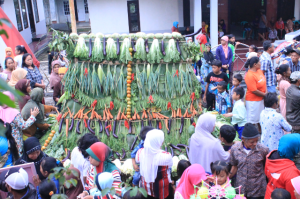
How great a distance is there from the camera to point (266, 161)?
9.92ft

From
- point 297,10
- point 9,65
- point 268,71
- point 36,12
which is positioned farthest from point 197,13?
point 36,12

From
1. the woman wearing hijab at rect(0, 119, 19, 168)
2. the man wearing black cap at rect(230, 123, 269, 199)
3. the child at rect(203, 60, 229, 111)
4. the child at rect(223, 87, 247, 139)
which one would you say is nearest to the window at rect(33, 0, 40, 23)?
the child at rect(203, 60, 229, 111)

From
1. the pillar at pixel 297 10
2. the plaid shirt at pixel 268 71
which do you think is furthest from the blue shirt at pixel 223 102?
the pillar at pixel 297 10

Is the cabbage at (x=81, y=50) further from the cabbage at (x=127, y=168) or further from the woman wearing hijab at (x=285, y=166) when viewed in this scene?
the woman wearing hijab at (x=285, y=166)

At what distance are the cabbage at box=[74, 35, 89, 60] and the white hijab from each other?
196cm

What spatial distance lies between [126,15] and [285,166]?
11508 mm

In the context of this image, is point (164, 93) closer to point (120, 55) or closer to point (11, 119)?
point (120, 55)

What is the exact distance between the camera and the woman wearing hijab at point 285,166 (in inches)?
110

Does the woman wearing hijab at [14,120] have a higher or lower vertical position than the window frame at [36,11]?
lower

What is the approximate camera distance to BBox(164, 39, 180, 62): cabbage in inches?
171

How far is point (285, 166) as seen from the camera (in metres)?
2.88

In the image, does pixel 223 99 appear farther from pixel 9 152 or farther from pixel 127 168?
pixel 9 152

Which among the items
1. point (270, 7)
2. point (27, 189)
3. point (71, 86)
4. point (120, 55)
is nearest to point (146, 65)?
point (120, 55)

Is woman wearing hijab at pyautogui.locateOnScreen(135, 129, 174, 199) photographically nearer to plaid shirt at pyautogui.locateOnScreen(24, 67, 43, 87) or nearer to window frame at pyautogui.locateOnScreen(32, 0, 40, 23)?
plaid shirt at pyautogui.locateOnScreen(24, 67, 43, 87)
